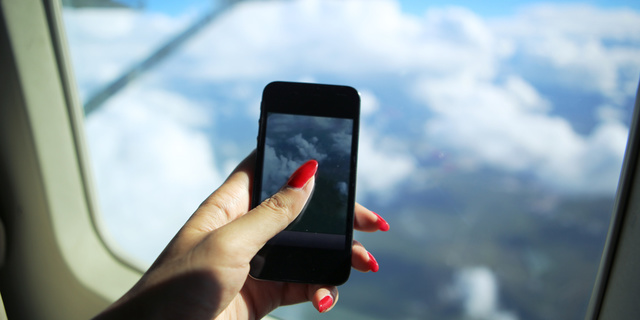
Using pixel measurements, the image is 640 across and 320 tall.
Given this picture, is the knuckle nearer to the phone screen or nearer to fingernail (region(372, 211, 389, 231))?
the phone screen

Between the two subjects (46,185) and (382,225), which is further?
(46,185)

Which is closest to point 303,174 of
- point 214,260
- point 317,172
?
point 317,172

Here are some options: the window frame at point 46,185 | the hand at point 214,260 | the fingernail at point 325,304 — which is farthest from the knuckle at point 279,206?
the window frame at point 46,185

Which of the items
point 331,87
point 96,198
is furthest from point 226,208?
point 96,198

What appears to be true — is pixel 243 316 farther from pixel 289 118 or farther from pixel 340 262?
pixel 289 118

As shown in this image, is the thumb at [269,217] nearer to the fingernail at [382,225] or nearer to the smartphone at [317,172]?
the smartphone at [317,172]

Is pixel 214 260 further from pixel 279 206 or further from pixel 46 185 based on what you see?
pixel 46 185
